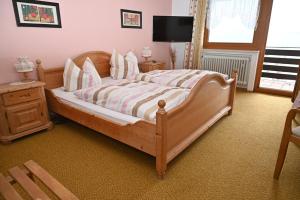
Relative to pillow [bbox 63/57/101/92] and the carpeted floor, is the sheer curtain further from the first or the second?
pillow [bbox 63/57/101/92]

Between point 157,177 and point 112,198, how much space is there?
0.47 meters

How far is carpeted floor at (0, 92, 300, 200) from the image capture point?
173cm

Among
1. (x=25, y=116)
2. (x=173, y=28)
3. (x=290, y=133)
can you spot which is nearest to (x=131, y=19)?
(x=173, y=28)

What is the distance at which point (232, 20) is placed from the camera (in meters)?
4.54

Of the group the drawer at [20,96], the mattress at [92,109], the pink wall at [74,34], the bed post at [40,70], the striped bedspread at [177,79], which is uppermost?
the pink wall at [74,34]

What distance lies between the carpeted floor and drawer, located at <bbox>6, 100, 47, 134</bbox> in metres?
0.18

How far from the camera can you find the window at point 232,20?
4250 mm

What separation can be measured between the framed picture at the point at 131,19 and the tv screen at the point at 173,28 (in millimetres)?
469

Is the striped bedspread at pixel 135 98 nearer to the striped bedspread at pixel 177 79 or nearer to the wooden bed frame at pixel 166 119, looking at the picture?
the wooden bed frame at pixel 166 119

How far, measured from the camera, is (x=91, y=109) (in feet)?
7.84

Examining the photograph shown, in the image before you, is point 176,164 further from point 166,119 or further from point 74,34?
point 74,34

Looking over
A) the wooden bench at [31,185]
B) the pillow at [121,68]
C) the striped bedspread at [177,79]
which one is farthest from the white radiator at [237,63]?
the wooden bench at [31,185]

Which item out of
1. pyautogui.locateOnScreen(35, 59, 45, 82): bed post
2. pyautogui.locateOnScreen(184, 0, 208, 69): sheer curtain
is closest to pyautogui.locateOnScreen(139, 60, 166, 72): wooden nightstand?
pyautogui.locateOnScreen(184, 0, 208, 69): sheer curtain

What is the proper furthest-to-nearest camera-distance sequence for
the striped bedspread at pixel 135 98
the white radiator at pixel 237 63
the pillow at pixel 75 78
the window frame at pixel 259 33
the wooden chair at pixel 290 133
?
the white radiator at pixel 237 63
the window frame at pixel 259 33
the pillow at pixel 75 78
the striped bedspread at pixel 135 98
the wooden chair at pixel 290 133
